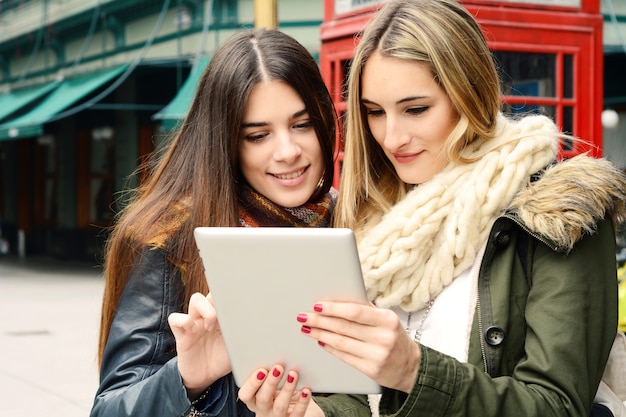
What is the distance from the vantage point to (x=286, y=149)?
2289 millimetres

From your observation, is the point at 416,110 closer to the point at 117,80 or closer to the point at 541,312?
the point at 541,312

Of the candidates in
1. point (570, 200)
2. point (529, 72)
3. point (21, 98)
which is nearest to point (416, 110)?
point (570, 200)

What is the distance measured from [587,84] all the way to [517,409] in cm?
348

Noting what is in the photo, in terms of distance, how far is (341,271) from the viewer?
4.95 ft

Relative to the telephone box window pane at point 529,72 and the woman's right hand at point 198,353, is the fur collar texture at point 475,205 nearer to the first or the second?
the woman's right hand at point 198,353

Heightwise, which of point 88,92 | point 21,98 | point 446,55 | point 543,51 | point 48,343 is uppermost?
point 21,98

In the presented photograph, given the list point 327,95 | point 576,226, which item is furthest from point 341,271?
point 327,95

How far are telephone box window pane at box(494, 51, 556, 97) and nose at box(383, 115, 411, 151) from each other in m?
2.69

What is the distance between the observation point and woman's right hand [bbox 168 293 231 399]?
6.08ft

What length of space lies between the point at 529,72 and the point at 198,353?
3.22 meters

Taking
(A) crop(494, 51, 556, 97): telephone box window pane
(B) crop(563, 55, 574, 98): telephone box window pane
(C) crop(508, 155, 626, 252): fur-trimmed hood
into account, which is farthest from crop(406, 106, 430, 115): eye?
(B) crop(563, 55, 574, 98): telephone box window pane

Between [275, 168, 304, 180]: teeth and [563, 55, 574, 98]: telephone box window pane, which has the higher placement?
[563, 55, 574, 98]: telephone box window pane

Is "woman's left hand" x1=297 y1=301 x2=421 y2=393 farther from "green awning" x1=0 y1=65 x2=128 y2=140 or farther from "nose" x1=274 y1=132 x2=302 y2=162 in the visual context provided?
"green awning" x1=0 y1=65 x2=128 y2=140


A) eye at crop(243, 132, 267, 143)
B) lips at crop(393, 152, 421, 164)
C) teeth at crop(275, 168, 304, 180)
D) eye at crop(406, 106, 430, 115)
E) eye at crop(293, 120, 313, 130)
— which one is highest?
eye at crop(406, 106, 430, 115)
